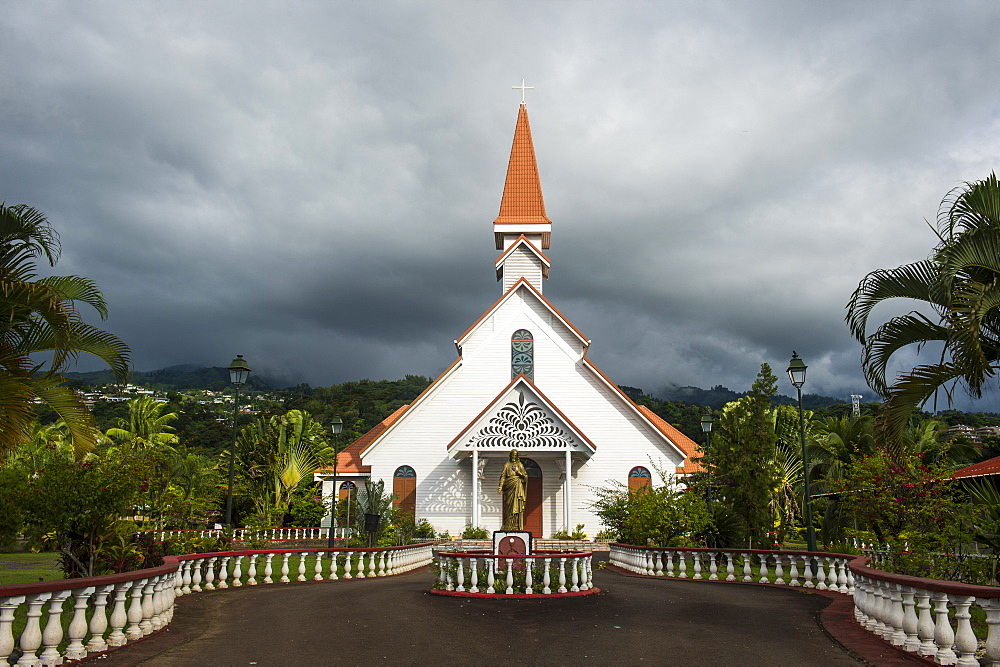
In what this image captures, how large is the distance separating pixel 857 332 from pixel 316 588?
38.5 ft

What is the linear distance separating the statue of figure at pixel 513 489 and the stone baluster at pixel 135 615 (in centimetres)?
1246

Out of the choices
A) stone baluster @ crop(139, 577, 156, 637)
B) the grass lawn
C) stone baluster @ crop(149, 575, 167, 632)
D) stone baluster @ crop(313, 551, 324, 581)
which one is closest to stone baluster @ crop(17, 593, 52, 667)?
stone baluster @ crop(139, 577, 156, 637)

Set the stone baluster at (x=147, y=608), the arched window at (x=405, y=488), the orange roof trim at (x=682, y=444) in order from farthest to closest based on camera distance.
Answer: the orange roof trim at (x=682, y=444) < the arched window at (x=405, y=488) < the stone baluster at (x=147, y=608)

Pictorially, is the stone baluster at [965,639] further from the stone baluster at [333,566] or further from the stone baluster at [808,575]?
the stone baluster at [333,566]

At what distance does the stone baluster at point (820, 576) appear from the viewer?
47.4 ft

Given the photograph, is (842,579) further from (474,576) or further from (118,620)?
(118,620)

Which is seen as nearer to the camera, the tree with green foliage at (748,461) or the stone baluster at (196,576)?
the stone baluster at (196,576)

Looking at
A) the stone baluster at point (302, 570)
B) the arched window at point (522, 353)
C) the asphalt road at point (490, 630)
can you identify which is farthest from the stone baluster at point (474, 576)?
the arched window at point (522, 353)

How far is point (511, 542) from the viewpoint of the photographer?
13.9 meters

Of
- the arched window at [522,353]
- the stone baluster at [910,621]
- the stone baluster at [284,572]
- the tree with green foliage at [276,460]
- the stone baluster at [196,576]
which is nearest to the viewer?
the stone baluster at [910,621]

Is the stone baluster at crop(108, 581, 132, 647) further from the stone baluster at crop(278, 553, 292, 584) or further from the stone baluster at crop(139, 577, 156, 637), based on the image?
the stone baluster at crop(278, 553, 292, 584)

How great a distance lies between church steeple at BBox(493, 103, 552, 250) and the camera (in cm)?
3769

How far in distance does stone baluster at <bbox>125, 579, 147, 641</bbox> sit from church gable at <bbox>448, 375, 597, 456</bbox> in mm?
20049

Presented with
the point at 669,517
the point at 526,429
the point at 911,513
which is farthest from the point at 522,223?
the point at 911,513
